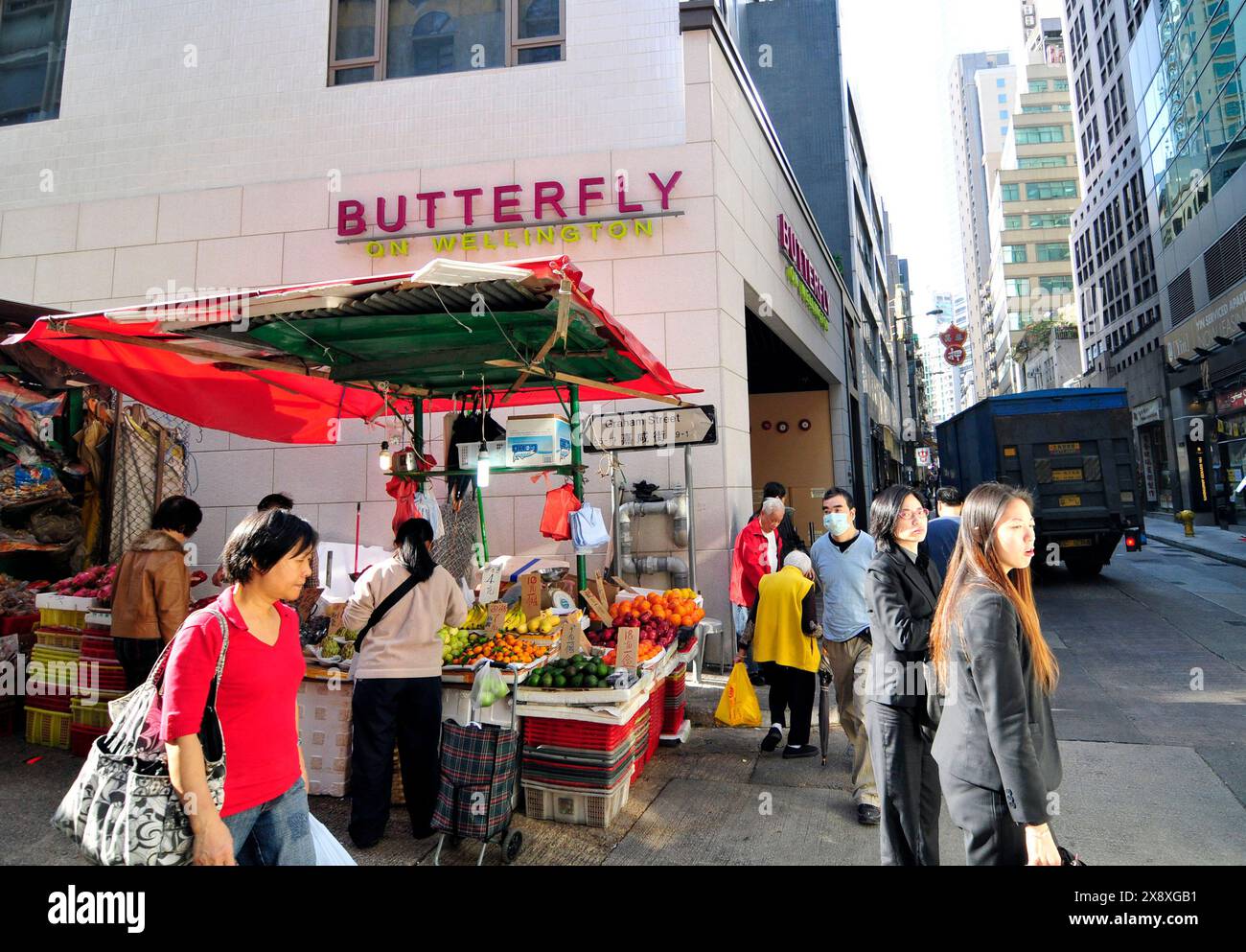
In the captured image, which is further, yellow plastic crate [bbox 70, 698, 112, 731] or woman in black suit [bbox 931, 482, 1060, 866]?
yellow plastic crate [bbox 70, 698, 112, 731]

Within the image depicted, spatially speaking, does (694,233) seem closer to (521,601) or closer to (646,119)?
(646,119)

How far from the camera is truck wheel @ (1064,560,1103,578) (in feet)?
43.9

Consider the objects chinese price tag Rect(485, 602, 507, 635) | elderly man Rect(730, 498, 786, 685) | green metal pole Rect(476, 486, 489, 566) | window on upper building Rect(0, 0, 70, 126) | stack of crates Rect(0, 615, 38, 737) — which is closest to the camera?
chinese price tag Rect(485, 602, 507, 635)

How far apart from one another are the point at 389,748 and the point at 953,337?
33657 mm

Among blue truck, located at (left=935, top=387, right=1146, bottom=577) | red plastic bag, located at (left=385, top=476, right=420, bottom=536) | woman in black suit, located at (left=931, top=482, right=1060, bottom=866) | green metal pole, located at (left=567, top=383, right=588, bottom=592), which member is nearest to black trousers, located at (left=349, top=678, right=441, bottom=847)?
green metal pole, located at (left=567, top=383, right=588, bottom=592)

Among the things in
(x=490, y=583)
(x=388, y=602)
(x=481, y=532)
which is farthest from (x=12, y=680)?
(x=388, y=602)

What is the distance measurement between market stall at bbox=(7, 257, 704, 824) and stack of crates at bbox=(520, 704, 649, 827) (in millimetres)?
13

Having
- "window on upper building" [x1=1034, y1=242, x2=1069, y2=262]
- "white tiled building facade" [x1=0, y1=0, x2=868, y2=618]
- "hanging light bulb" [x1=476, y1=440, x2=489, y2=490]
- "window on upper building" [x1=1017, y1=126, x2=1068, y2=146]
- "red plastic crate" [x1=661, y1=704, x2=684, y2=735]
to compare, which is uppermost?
"window on upper building" [x1=1017, y1=126, x2=1068, y2=146]

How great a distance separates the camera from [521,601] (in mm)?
5633

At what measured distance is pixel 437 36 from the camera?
9484mm

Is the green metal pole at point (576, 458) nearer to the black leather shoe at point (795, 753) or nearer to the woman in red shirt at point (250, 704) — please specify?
the black leather shoe at point (795, 753)

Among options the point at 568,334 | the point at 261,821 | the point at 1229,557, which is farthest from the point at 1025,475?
the point at 261,821

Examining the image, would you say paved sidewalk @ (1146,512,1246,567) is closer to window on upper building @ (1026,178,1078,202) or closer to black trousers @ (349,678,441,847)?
black trousers @ (349,678,441,847)
